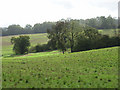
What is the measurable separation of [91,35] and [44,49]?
3471 cm

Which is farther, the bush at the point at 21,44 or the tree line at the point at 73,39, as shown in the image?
the bush at the point at 21,44

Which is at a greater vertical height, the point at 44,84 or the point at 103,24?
the point at 103,24

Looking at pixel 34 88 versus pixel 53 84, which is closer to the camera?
pixel 34 88

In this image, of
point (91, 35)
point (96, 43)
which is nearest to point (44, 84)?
point (96, 43)

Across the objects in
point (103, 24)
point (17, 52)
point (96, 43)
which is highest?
point (103, 24)

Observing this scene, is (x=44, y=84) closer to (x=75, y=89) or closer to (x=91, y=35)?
(x=75, y=89)

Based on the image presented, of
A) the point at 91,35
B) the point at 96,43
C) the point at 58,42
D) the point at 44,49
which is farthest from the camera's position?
the point at 44,49

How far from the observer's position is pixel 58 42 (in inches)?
2480

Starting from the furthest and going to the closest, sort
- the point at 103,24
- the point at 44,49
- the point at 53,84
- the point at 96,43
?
the point at 103,24
the point at 44,49
the point at 96,43
the point at 53,84

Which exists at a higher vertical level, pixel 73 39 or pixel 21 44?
pixel 73 39

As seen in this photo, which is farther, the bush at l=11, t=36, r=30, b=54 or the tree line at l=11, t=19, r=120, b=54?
the bush at l=11, t=36, r=30, b=54

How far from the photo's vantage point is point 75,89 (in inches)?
394

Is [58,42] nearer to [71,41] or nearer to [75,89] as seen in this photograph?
[71,41]

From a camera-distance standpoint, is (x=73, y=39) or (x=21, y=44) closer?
(x=73, y=39)
